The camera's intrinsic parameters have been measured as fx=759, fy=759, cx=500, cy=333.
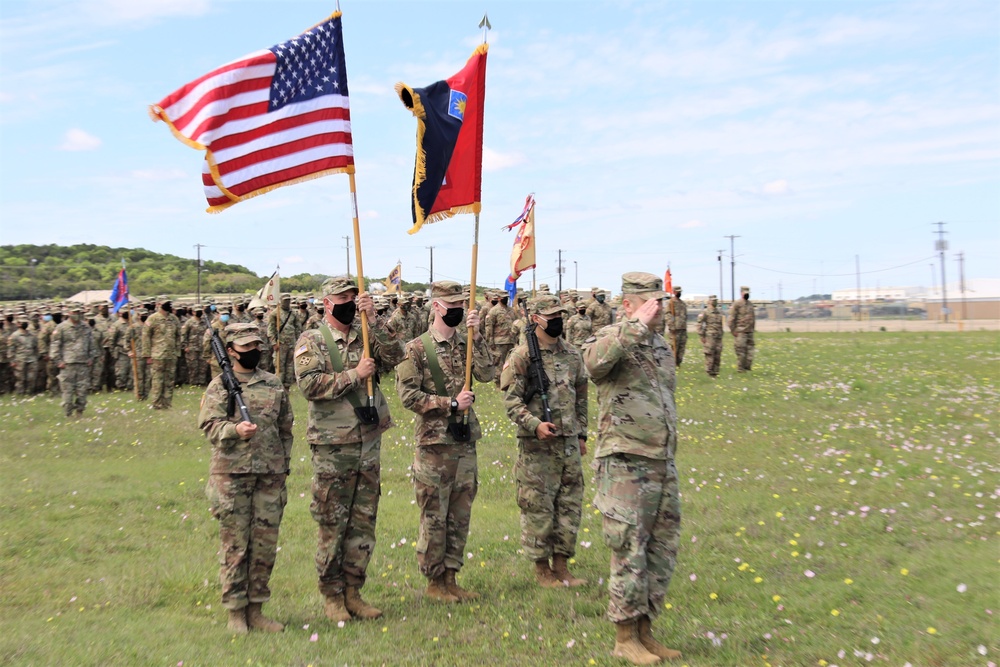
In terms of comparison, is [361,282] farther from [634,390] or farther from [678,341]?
[678,341]

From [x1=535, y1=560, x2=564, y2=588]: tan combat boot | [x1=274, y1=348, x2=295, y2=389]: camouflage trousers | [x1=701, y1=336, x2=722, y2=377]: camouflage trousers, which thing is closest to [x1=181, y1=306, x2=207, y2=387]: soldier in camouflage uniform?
[x1=274, y1=348, x2=295, y2=389]: camouflage trousers

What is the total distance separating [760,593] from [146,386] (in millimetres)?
18946

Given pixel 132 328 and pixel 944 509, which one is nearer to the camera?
A: pixel 944 509

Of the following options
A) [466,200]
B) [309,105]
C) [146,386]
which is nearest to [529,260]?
[466,200]

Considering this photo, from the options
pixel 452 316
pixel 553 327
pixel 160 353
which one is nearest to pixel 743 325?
pixel 160 353

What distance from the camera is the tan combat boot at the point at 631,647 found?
5098 millimetres

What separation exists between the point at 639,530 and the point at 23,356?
22808 millimetres

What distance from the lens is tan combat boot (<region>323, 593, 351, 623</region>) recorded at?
618 cm

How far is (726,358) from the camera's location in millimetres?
27859

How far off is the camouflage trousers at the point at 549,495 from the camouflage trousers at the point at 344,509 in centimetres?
142

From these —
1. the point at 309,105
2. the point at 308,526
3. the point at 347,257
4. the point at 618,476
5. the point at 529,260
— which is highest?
the point at 347,257

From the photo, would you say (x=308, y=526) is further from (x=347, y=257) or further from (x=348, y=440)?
(x=347, y=257)

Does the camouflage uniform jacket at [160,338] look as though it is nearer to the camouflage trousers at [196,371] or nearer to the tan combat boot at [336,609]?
the camouflage trousers at [196,371]

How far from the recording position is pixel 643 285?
5.36m
